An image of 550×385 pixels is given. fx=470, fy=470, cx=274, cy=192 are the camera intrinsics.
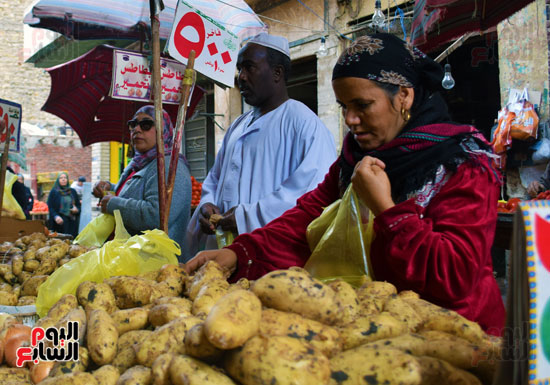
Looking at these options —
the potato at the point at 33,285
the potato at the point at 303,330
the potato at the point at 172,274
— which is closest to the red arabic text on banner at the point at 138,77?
the potato at the point at 33,285

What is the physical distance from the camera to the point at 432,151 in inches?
62.2

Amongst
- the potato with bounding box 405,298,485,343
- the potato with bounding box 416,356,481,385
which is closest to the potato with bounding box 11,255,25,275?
the potato with bounding box 405,298,485,343

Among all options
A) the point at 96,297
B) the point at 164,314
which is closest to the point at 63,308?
the point at 96,297

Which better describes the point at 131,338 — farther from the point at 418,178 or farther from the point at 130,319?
the point at 418,178

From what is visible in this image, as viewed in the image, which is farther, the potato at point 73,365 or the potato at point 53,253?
the potato at point 53,253

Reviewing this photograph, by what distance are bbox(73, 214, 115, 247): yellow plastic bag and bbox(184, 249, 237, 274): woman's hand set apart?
172 centimetres

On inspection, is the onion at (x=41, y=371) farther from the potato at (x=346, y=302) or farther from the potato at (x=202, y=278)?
the potato at (x=346, y=302)

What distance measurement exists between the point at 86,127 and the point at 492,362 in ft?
22.8

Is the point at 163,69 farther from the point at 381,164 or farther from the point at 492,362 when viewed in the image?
the point at 492,362

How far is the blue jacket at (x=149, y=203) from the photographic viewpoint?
10.8ft

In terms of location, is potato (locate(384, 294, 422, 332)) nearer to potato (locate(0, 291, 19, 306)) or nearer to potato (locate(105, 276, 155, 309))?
potato (locate(105, 276, 155, 309))

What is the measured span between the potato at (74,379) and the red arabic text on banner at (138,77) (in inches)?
144

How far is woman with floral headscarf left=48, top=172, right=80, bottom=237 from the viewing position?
11031 millimetres

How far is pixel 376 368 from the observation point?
0.90 m
